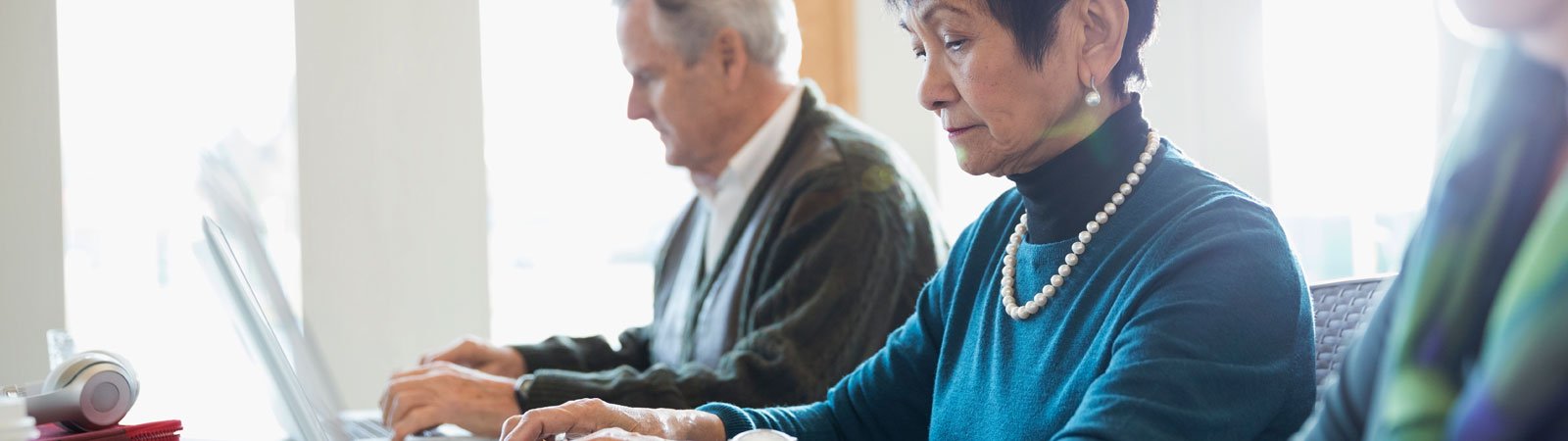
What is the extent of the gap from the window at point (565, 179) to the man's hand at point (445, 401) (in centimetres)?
205

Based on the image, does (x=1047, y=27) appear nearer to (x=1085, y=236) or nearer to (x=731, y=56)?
(x=1085, y=236)

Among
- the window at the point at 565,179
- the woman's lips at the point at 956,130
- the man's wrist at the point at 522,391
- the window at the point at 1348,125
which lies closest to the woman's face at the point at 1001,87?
the woman's lips at the point at 956,130

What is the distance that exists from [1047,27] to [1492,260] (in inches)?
25.8

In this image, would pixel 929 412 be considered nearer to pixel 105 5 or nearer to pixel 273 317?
pixel 273 317

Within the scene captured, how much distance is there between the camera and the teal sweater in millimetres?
915

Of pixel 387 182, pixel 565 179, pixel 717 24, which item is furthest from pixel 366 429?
pixel 565 179

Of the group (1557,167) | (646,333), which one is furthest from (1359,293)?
(646,333)

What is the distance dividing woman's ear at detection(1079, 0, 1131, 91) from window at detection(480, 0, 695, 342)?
2.75 meters

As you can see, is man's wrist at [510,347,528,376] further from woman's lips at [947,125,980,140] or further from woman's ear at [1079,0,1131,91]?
woman's ear at [1079,0,1131,91]

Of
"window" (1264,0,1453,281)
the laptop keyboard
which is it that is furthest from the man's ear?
"window" (1264,0,1453,281)

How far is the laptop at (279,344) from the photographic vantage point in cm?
115

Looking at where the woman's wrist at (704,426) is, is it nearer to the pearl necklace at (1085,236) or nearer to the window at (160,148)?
the pearl necklace at (1085,236)

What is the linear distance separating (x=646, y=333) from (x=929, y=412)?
39.3 inches

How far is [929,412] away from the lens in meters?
1.38
